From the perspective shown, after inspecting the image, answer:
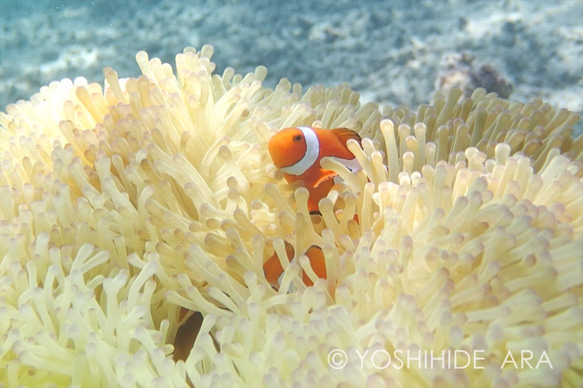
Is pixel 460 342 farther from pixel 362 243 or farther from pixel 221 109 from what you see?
pixel 221 109

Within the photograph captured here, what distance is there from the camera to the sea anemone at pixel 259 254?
0.64 m

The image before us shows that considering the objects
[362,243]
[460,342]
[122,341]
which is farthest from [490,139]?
[122,341]

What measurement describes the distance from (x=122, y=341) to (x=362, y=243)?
1.24 ft

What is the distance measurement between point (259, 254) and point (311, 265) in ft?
0.27

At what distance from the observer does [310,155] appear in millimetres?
1007

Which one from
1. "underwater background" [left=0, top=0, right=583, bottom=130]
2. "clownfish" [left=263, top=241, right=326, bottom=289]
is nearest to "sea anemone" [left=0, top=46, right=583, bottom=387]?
"clownfish" [left=263, top=241, right=326, bottom=289]

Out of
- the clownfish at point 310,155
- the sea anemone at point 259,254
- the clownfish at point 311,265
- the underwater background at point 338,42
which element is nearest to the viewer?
the sea anemone at point 259,254

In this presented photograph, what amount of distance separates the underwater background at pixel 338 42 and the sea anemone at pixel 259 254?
1551mm

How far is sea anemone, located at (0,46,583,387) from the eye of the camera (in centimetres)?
64

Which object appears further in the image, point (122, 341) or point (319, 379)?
point (122, 341)

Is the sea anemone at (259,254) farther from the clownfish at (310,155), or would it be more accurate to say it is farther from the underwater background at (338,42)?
the underwater background at (338,42)

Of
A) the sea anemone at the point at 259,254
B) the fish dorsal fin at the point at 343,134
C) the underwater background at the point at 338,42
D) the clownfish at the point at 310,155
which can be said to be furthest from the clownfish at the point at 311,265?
the underwater background at the point at 338,42

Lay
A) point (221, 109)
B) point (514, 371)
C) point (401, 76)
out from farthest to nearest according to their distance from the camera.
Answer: point (401, 76) → point (221, 109) → point (514, 371)

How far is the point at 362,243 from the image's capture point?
80 cm
